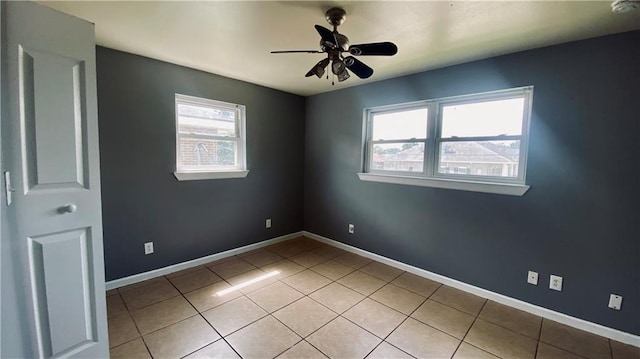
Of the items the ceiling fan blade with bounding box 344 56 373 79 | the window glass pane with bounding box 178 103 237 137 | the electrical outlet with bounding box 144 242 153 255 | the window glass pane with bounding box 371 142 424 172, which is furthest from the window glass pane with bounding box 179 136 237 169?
the ceiling fan blade with bounding box 344 56 373 79

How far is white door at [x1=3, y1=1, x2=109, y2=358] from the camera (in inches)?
49.9

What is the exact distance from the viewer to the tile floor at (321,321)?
187 centimetres

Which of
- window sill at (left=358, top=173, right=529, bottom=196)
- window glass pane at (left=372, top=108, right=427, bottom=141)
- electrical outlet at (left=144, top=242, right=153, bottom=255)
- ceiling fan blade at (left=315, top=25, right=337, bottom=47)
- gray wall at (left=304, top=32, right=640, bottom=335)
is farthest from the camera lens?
window glass pane at (left=372, top=108, right=427, bottom=141)

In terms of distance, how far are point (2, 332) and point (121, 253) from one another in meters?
1.51

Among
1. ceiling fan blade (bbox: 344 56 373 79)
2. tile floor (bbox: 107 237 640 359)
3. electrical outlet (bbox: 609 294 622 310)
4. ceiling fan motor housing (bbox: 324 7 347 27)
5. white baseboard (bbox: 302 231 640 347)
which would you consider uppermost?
ceiling fan motor housing (bbox: 324 7 347 27)

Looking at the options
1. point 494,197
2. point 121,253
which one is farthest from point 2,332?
point 494,197

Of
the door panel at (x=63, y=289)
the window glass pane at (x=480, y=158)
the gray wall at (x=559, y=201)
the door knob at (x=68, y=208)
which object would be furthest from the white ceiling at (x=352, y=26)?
the door panel at (x=63, y=289)

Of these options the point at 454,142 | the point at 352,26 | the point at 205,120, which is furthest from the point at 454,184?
the point at 205,120

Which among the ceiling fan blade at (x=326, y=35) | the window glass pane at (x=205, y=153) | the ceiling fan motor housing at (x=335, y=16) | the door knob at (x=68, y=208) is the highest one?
the ceiling fan motor housing at (x=335, y=16)

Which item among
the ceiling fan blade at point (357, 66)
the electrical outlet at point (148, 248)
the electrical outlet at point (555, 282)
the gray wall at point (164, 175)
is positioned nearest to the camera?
the ceiling fan blade at point (357, 66)

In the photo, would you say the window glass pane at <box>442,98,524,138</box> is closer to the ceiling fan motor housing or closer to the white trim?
the ceiling fan motor housing

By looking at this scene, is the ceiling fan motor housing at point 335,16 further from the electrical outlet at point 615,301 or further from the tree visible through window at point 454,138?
the electrical outlet at point 615,301

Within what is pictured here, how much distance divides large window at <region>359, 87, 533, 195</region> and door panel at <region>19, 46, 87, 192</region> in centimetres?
285

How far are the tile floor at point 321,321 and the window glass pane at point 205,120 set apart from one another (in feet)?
5.44
